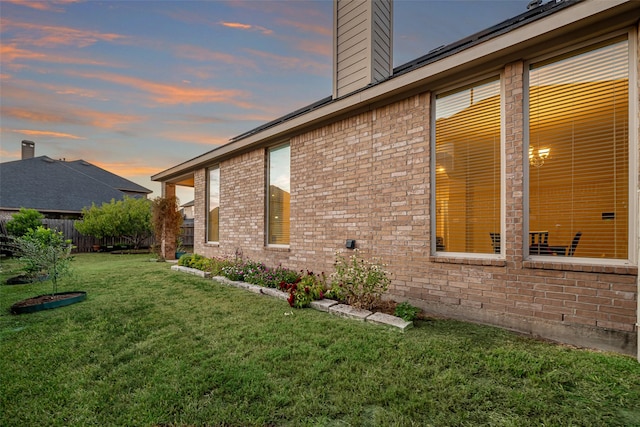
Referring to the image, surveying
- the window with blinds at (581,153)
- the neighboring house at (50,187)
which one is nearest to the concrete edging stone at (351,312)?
the window with blinds at (581,153)

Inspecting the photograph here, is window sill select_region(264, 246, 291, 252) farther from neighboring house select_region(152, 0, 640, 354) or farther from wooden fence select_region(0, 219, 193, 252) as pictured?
wooden fence select_region(0, 219, 193, 252)

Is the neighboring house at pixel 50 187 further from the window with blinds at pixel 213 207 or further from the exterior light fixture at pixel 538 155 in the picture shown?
the exterior light fixture at pixel 538 155

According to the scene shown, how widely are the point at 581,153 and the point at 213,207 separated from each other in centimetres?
831

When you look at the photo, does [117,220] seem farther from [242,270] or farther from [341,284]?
[341,284]

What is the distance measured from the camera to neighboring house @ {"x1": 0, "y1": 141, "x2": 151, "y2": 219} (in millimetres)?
15359

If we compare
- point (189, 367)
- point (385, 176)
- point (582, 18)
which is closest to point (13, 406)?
point (189, 367)

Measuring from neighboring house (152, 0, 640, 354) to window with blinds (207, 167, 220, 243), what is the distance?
4102 mm

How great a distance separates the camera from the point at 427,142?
12.3 feet

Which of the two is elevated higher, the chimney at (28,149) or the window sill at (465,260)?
the chimney at (28,149)

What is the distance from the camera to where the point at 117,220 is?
13.0 metres

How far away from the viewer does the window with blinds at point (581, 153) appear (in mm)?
2660

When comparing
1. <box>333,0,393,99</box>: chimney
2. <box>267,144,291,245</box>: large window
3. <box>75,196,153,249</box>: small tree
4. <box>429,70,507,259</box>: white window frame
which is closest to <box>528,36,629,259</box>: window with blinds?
<box>429,70,507,259</box>: white window frame

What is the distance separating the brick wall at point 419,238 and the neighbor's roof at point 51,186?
1474cm

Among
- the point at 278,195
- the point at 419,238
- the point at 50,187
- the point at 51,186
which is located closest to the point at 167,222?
the point at 278,195
